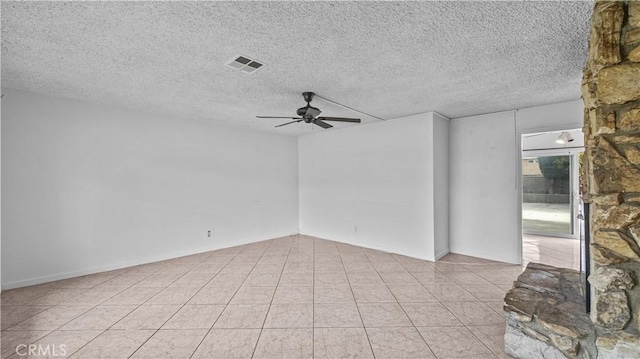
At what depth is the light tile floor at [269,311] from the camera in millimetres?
2146

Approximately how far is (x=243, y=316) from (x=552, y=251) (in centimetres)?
568

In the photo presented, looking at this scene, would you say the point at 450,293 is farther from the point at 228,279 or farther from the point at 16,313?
the point at 16,313

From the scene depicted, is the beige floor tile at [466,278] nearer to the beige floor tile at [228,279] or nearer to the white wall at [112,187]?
the beige floor tile at [228,279]

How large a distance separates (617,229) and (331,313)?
2.27 m

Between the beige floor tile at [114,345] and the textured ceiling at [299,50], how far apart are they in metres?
2.55

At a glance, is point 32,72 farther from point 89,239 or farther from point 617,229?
point 617,229

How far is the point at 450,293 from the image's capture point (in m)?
3.13

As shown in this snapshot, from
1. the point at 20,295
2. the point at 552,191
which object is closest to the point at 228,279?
the point at 20,295

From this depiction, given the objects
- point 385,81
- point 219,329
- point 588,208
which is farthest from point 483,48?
point 219,329

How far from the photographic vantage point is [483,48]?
2328 mm

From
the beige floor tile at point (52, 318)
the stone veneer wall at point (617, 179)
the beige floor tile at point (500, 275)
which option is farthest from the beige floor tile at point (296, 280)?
the stone veneer wall at point (617, 179)

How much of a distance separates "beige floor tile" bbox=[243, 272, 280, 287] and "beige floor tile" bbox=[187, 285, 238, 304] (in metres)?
0.24

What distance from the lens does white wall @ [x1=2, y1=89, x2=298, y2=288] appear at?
133 inches

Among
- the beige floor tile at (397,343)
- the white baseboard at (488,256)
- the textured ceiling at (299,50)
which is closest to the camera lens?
the textured ceiling at (299,50)
